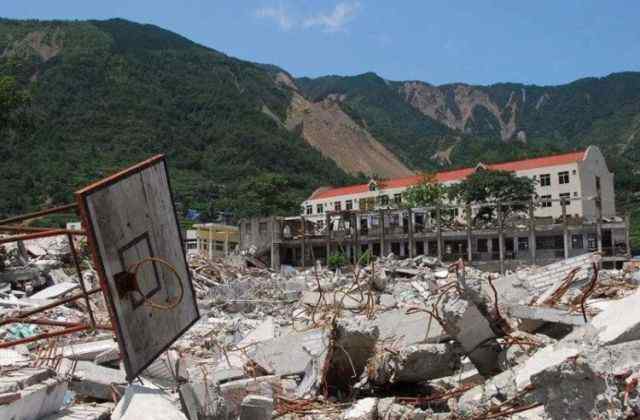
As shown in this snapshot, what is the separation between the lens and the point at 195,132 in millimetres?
130875

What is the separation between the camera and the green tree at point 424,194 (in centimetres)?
5638

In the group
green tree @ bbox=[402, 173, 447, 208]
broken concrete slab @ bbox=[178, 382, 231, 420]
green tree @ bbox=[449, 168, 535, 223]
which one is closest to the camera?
broken concrete slab @ bbox=[178, 382, 231, 420]

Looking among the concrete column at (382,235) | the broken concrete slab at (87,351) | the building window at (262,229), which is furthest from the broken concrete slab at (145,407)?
Result: the building window at (262,229)

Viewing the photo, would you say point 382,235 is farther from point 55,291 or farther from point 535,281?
point 535,281

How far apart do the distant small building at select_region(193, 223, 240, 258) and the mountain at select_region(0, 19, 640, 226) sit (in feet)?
84.2

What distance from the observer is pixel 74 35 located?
156m

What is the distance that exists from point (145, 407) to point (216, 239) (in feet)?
155

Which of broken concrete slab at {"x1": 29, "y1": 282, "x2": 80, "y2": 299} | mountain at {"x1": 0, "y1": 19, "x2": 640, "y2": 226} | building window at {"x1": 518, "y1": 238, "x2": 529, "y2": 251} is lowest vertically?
building window at {"x1": 518, "y1": 238, "x2": 529, "y2": 251}

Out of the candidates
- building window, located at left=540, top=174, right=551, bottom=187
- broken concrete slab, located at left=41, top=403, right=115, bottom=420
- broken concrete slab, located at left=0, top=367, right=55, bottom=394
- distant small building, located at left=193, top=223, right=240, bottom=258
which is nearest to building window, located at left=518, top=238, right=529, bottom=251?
building window, located at left=540, top=174, right=551, bottom=187

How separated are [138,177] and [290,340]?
9.52 feet

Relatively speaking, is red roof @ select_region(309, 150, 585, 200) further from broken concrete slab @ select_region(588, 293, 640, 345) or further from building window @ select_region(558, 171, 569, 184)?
broken concrete slab @ select_region(588, 293, 640, 345)

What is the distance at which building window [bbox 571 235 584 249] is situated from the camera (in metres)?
39.9

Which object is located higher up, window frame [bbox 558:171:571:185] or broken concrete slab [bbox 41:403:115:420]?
window frame [bbox 558:171:571:185]

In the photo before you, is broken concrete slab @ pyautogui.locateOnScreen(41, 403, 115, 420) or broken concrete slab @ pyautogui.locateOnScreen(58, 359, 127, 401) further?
broken concrete slab @ pyautogui.locateOnScreen(58, 359, 127, 401)
